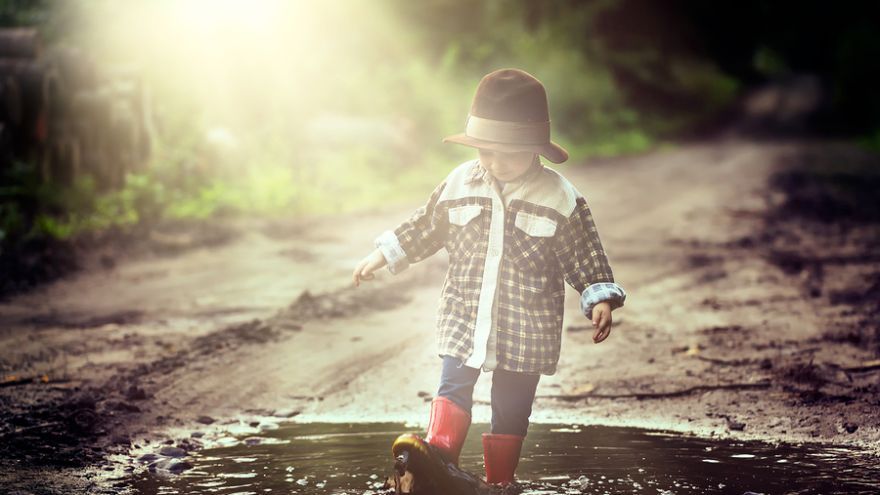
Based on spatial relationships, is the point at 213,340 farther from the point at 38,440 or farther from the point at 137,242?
the point at 137,242

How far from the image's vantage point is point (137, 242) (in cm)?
988

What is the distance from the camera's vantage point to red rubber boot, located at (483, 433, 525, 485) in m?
3.85

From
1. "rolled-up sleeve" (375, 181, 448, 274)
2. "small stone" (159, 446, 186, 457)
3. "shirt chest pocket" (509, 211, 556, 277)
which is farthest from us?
"small stone" (159, 446, 186, 457)

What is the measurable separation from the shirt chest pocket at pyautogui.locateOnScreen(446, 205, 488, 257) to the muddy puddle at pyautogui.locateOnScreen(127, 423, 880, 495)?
94 cm

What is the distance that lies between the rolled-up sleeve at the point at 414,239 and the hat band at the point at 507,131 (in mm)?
377

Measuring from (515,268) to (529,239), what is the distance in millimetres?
122

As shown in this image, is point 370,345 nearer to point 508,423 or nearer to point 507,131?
point 508,423

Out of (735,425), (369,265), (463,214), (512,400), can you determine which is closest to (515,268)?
(463,214)

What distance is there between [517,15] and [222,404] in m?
20.3

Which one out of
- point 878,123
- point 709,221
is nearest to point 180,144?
point 709,221

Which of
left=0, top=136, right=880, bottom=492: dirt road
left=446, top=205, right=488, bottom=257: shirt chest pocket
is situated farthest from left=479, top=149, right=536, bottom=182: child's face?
left=0, top=136, right=880, bottom=492: dirt road

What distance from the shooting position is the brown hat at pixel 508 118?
3.71 meters

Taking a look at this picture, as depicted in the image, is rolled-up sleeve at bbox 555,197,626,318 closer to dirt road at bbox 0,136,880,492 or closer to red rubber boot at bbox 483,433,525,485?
red rubber boot at bbox 483,433,525,485

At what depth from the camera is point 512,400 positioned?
→ 386 centimetres
